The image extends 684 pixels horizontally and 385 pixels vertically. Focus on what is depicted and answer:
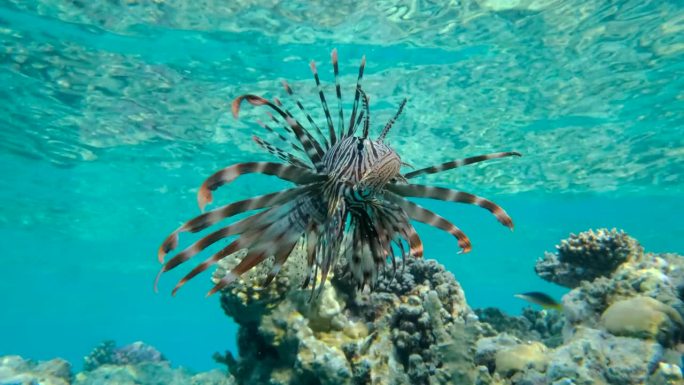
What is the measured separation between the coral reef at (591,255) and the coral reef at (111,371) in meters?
6.35

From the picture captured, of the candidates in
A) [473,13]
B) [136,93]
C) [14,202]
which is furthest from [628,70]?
[14,202]

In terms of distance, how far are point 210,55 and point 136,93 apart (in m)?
3.22

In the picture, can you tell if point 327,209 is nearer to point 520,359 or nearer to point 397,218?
point 397,218

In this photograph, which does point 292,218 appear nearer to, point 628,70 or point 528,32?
point 528,32

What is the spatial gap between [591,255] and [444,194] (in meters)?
4.65

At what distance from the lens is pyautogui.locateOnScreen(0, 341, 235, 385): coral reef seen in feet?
32.2

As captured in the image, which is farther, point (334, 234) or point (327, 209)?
point (334, 234)

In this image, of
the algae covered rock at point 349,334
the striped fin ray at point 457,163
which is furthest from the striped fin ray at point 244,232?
the algae covered rock at point 349,334

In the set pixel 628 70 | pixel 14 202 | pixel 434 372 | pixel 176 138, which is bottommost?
pixel 434 372

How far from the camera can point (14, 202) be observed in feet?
79.2

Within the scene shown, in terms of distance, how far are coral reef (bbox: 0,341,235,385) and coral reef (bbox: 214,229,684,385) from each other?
5021mm

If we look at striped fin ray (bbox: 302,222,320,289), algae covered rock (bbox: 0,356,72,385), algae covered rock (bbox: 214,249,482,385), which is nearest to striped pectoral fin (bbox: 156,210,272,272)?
striped fin ray (bbox: 302,222,320,289)

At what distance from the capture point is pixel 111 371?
1213 cm

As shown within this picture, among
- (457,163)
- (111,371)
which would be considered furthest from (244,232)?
(111,371)
